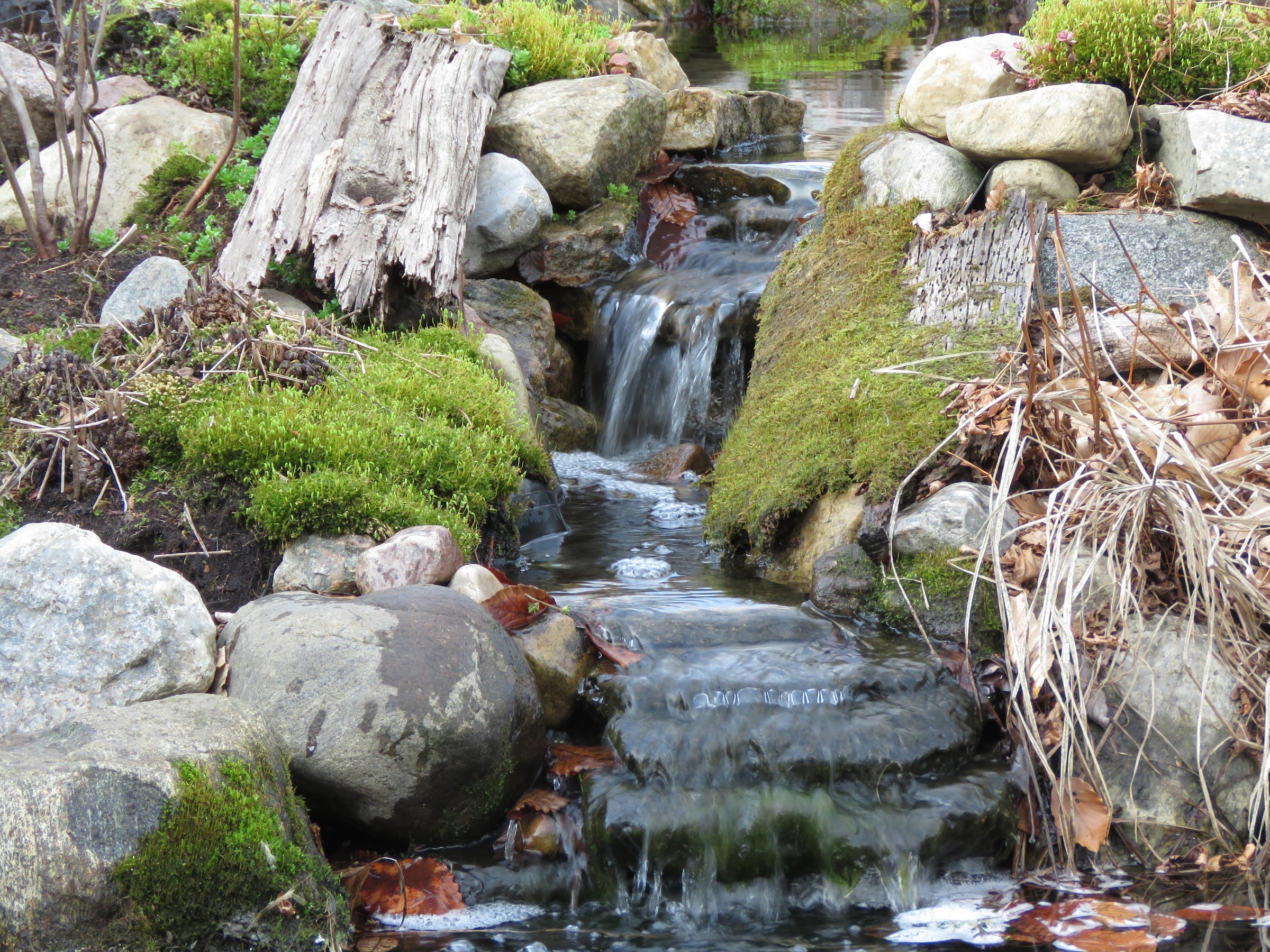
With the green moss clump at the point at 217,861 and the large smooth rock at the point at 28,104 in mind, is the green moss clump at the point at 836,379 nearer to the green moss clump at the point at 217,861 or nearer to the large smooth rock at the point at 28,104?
the green moss clump at the point at 217,861

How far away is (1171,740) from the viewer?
3633 mm

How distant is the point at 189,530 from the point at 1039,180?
16.6 feet

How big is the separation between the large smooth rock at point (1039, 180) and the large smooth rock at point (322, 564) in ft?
14.0

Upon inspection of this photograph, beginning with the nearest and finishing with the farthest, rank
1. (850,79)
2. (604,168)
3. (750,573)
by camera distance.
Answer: (750,573), (604,168), (850,79)

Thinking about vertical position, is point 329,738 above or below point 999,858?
above

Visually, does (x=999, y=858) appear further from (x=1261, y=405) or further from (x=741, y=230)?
(x=741, y=230)

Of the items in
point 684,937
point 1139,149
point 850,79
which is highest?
point 850,79

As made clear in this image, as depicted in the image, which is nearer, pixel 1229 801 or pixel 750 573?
pixel 1229 801

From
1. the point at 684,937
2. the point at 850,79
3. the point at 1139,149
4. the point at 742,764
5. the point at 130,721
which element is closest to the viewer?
the point at 130,721

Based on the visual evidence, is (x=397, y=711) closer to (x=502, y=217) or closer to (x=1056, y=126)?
(x=1056, y=126)

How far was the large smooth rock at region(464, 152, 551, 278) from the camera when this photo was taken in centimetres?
784

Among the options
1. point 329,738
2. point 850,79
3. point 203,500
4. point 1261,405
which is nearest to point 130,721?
point 329,738

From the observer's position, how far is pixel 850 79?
16250 millimetres

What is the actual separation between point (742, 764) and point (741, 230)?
20.3 feet
